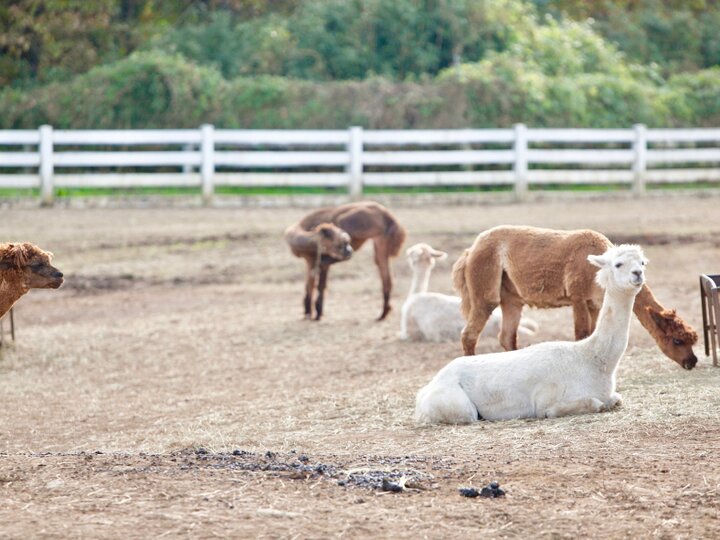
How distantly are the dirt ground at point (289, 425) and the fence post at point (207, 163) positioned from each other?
4.69 metres

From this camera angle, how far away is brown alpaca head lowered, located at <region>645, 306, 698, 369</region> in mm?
9047

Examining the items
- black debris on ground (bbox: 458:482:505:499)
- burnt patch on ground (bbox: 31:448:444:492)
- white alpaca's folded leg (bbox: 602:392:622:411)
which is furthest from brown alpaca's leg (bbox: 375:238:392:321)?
black debris on ground (bbox: 458:482:505:499)

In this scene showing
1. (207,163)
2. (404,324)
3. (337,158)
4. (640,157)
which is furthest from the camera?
(640,157)

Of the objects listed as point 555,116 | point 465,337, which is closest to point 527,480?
point 465,337

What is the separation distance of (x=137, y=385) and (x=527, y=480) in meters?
5.15

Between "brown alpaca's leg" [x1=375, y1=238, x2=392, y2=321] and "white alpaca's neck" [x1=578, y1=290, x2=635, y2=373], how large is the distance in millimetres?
5329

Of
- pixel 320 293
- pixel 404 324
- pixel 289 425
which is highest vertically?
pixel 320 293

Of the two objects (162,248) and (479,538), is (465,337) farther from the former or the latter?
(162,248)

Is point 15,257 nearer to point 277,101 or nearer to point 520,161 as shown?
point 520,161

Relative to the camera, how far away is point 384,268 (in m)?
13.3

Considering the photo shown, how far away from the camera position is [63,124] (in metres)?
25.7

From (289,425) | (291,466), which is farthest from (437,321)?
(291,466)

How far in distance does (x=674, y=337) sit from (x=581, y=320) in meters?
0.68

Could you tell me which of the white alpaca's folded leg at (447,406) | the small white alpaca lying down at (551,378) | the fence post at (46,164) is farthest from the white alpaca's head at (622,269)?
the fence post at (46,164)
